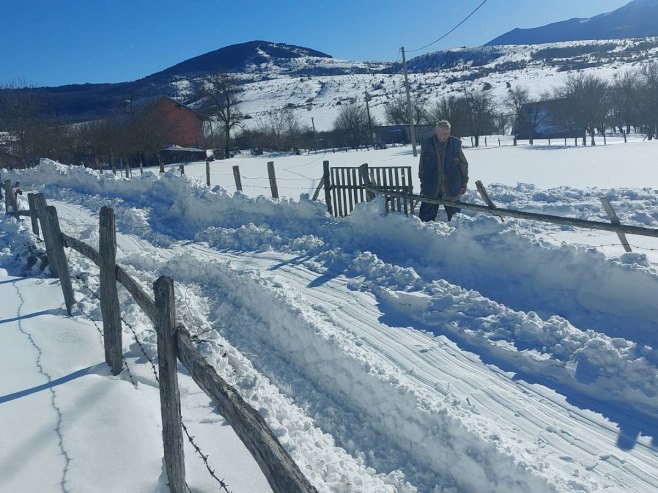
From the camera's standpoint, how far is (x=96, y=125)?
1940 inches

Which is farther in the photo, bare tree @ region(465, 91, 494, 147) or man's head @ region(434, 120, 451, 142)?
bare tree @ region(465, 91, 494, 147)

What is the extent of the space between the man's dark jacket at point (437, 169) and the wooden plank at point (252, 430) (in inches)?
296

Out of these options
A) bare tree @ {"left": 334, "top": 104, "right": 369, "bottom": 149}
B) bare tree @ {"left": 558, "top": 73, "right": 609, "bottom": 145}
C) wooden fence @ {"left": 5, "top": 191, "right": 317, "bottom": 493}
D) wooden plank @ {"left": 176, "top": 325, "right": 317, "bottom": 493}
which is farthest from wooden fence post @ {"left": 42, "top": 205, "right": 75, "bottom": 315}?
bare tree @ {"left": 558, "top": 73, "right": 609, "bottom": 145}

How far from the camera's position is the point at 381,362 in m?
5.63

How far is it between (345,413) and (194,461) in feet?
4.83

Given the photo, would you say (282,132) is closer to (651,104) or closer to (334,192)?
(651,104)

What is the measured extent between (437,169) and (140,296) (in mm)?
6928

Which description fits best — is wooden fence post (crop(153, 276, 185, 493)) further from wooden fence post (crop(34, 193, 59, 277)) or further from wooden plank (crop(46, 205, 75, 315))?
wooden fence post (crop(34, 193, 59, 277))

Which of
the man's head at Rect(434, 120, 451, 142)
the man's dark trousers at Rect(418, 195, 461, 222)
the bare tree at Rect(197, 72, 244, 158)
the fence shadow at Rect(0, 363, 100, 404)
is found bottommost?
the fence shadow at Rect(0, 363, 100, 404)

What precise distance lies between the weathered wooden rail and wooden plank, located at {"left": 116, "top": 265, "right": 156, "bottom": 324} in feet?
17.1

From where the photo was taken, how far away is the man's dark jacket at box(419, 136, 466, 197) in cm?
1007

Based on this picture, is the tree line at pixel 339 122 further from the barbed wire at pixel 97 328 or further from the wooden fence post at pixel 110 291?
the wooden fence post at pixel 110 291

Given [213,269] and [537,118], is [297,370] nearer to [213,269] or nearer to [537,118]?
[213,269]

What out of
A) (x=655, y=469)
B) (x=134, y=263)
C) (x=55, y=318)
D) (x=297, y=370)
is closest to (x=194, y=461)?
(x=297, y=370)
